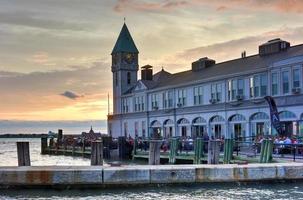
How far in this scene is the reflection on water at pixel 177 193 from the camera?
20.4m

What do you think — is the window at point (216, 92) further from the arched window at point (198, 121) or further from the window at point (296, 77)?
the window at point (296, 77)

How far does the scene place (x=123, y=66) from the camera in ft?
284

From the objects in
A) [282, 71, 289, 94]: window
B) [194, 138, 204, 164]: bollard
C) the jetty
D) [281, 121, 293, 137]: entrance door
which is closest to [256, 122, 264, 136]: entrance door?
[281, 121, 293, 137]: entrance door

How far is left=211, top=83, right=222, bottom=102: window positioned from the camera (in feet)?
183

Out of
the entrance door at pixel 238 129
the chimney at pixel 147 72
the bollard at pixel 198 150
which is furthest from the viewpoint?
the chimney at pixel 147 72

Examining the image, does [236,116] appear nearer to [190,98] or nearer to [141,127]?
[190,98]

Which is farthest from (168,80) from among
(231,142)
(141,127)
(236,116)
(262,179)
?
(262,179)

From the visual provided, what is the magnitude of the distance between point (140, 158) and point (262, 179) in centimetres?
2994

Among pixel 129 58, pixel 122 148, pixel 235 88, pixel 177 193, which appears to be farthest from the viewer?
pixel 129 58

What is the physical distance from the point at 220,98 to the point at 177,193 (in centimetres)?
3524

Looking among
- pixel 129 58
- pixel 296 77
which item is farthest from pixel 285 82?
pixel 129 58

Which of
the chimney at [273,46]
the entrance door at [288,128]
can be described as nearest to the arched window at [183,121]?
the chimney at [273,46]

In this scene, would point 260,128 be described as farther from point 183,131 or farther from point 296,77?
point 183,131

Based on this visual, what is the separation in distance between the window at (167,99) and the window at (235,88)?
42.1 feet
